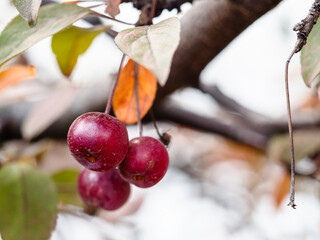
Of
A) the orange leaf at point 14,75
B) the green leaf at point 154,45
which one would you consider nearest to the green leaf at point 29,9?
the green leaf at point 154,45

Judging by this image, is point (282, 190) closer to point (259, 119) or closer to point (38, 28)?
point (259, 119)

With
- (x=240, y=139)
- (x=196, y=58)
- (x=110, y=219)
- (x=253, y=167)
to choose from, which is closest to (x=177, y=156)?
(x=253, y=167)

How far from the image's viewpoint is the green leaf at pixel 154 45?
1.36 ft

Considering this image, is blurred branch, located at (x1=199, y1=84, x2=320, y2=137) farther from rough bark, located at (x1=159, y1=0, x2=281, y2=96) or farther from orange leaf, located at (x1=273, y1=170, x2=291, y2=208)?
rough bark, located at (x1=159, y1=0, x2=281, y2=96)

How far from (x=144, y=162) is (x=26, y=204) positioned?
1.17ft

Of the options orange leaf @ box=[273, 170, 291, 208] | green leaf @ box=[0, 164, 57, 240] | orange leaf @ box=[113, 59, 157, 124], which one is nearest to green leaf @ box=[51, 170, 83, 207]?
green leaf @ box=[0, 164, 57, 240]

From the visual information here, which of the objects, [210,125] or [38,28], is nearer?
[38,28]

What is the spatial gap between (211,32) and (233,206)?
1.49m

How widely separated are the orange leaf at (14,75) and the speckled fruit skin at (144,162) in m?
0.48

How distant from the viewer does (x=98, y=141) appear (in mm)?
592

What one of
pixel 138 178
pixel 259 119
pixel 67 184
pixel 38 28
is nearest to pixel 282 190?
pixel 259 119

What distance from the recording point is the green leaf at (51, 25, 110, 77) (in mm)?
858

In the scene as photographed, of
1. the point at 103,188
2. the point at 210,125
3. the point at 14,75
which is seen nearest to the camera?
the point at 103,188

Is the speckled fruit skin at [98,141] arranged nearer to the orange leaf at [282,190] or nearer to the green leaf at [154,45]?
the green leaf at [154,45]
